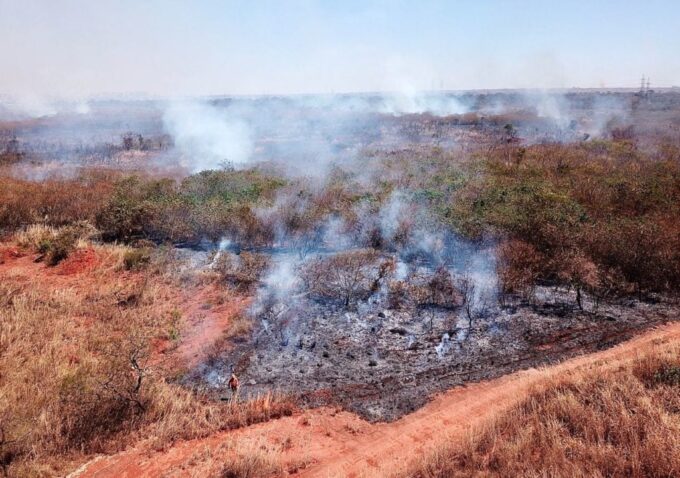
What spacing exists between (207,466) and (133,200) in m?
11.8

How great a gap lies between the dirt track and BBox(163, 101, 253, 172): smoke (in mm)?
19915

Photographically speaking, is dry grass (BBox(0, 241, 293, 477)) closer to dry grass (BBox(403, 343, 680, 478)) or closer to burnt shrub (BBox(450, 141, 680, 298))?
dry grass (BBox(403, 343, 680, 478))

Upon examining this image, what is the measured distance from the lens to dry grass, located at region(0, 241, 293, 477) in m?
5.06

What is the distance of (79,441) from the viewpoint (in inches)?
204

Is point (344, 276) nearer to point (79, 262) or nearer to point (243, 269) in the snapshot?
point (243, 269)

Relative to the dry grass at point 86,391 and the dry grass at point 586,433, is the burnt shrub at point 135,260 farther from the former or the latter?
the dry grass at point 586,433

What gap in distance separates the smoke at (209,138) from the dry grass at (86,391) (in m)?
16.3

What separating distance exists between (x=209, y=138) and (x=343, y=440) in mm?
33594

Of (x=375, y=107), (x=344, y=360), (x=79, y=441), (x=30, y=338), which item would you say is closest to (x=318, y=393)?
(x=344, y=360)

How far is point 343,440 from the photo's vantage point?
5445mm

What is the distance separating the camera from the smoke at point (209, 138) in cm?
2802

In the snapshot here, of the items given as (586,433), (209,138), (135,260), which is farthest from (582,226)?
(209,138)

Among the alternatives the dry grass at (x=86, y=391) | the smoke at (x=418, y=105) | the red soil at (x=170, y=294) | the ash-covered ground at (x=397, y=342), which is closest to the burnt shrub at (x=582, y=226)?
the ash-covered ground at (x=397, y=342)

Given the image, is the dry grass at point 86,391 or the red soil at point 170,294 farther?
the red soil at point 170,294
